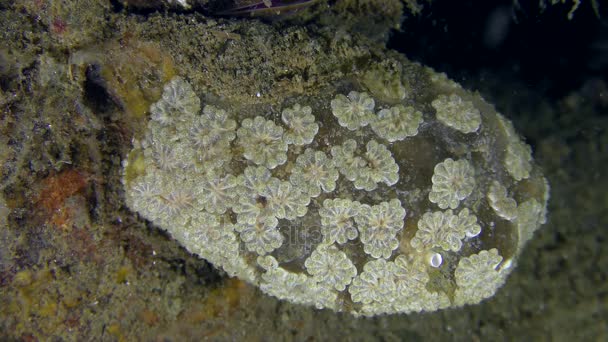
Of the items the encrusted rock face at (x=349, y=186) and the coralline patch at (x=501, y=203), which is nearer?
the encrusted rock face at (x=349, y=186)

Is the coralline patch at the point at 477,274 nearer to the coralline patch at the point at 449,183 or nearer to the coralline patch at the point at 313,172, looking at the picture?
the coralline patch at the point at 449,183

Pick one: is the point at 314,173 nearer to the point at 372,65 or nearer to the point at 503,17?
the point at 372,65

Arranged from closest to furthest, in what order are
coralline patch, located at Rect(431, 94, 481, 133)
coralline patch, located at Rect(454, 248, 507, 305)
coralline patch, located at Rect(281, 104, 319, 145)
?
coralline patch, located at Rect(281, 104, 319, 145), coralline patch, located at Rect(431, 94, 481, 133), coralline patch, located at Rect(454, 248, 507, 305)

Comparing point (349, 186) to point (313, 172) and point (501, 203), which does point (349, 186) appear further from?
point (501, 203)

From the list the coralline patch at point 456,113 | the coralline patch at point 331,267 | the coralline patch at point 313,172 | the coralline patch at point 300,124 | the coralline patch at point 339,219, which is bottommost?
the coralline patch at point 331,267

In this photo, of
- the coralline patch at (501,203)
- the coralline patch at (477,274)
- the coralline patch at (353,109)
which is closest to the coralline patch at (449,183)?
the coralline patch at (501,203)

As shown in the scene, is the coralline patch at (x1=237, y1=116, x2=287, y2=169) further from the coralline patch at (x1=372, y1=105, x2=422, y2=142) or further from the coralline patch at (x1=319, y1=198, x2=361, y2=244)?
the coralline patch at (x1=372, y1=105, x2=422, y2=142)

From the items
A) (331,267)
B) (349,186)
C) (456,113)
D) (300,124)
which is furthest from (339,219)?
(456,113)

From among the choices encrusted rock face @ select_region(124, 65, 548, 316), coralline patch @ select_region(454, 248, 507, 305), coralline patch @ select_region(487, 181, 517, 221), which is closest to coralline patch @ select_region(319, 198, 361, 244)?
encrusted rock face @ select_region(124, 65, 548, 316)

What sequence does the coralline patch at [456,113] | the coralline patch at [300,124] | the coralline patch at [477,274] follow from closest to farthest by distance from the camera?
the coralline patch at [300,124], the coralline patch at [456,113], the coralline patch at [477,274]
